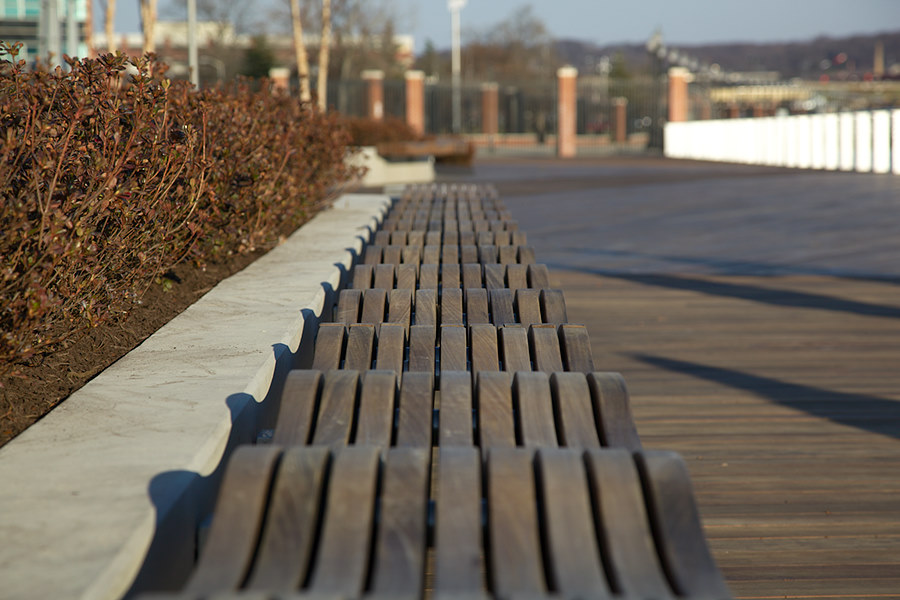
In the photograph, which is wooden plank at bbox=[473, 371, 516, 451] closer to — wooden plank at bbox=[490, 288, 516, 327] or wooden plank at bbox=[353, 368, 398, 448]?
wooden plank at bbox=[353, 368, 398, 448]

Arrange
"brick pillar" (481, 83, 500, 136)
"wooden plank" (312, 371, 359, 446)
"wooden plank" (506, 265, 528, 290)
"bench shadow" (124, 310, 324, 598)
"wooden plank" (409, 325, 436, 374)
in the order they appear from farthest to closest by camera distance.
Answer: "brick pillar" (481, 83, 500, 136)
"wooden plank" (506, 265, 528, 290)
"wooden plank" (409, 325, 436, 374)
"wooden plank" (312, 371, 359, 446)
"bench shadow" (124, 310, 324, 598)

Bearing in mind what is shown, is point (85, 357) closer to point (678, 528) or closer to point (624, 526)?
point (624, 526)

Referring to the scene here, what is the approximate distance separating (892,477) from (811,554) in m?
1.01

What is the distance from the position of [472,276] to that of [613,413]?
258cm

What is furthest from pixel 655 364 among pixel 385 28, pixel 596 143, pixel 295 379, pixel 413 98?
pixel 385 28

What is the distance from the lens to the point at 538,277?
5.60 metres

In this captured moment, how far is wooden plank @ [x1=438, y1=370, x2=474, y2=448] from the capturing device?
3232 millimetres

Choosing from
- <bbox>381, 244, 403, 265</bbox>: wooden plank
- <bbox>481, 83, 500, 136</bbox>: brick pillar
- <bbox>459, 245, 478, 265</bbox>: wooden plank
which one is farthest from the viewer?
<bbox>481, 83, 500, 136</bbox>: brick pillar

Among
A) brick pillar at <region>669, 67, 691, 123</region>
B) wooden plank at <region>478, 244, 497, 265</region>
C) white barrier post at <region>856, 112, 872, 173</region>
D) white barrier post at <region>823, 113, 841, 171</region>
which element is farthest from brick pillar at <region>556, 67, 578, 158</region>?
wooden plank at <region>478, 244, 497, 265</region>

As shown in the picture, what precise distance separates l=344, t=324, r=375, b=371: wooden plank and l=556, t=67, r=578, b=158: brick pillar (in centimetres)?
4379

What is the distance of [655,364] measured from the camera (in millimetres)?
6887

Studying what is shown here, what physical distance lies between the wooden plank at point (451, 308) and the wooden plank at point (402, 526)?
6.83 feet

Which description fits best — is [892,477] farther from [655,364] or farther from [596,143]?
[596,143]

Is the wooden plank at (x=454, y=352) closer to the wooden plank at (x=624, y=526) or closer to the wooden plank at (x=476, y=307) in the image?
the wooden plank at (x=476, y=307)
